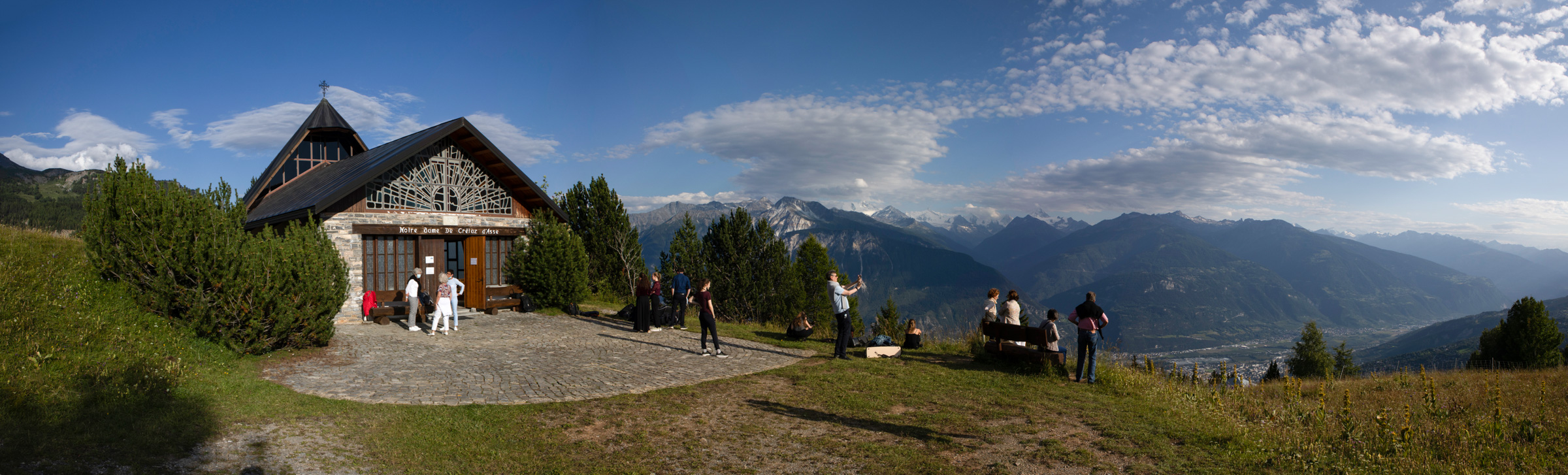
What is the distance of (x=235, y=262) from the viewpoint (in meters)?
10.0

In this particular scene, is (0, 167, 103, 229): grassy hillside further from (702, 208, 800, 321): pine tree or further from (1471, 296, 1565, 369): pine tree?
(1471, 296, 1565, 369): pine tree

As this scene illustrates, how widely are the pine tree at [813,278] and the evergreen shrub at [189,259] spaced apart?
25.6m

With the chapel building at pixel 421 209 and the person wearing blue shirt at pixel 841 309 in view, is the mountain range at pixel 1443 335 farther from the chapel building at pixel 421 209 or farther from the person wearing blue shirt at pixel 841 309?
the chapel building at pixel 421 209

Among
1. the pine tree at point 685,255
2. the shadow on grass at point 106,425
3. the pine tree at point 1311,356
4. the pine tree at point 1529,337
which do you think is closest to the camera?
the shadow on grass at point 106,425

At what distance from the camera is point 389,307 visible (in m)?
16.5

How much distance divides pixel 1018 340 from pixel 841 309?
3.22 meters

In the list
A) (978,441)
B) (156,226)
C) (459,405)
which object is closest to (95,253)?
(156,226)

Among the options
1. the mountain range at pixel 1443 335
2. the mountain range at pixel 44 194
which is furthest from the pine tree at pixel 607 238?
the mountain range at pixel 1443 335

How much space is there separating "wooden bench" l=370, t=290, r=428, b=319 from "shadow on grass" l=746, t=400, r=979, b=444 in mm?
11532

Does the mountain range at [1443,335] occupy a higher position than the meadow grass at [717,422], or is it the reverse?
the meadow grass at [717,422]

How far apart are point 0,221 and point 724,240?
23801mm

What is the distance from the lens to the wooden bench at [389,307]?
53.1 ft

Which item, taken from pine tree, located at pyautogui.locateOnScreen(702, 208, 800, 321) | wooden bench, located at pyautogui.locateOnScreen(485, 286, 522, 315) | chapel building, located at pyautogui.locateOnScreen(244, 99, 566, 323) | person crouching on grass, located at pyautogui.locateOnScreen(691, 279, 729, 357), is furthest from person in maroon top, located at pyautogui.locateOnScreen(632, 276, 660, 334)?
pine tree, located at pyautogui.locateOnScreen(702, 208, 800, 321)

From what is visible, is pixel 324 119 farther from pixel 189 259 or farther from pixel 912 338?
pixel 912 338
